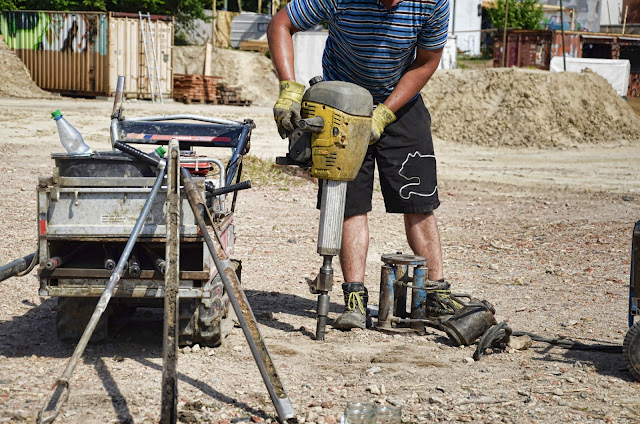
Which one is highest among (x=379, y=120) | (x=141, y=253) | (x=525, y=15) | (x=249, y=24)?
(x=525, y=15)

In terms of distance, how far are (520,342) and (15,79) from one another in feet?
71.4

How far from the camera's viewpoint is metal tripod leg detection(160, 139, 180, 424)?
10.1ft

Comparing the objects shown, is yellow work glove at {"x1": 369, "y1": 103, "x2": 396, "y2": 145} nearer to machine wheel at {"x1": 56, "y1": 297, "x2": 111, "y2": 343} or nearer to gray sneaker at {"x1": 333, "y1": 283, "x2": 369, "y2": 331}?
gray sneaker at {"x1": 333, "y1": 283, "x2": 369, "y2": 331}

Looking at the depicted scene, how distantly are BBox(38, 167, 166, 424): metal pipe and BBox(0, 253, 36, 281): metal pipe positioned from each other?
52 cm

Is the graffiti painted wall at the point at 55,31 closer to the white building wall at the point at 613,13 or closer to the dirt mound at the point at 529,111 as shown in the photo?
the dirt mound at the point at 529,111

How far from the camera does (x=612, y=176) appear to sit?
14.5m

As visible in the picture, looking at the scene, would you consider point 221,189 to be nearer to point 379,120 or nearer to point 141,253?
point 141,253

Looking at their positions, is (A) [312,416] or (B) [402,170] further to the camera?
(B) [402,170]

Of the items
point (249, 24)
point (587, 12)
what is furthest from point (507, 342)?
point (587, 12)

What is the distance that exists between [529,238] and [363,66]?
3.83 m

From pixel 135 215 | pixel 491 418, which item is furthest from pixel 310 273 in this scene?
pixel 491 418

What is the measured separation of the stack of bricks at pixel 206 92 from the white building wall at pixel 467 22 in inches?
761

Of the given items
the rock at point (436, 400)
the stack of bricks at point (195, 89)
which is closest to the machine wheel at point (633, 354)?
the rock at point (436, 400)

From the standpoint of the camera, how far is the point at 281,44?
14.8 ft
